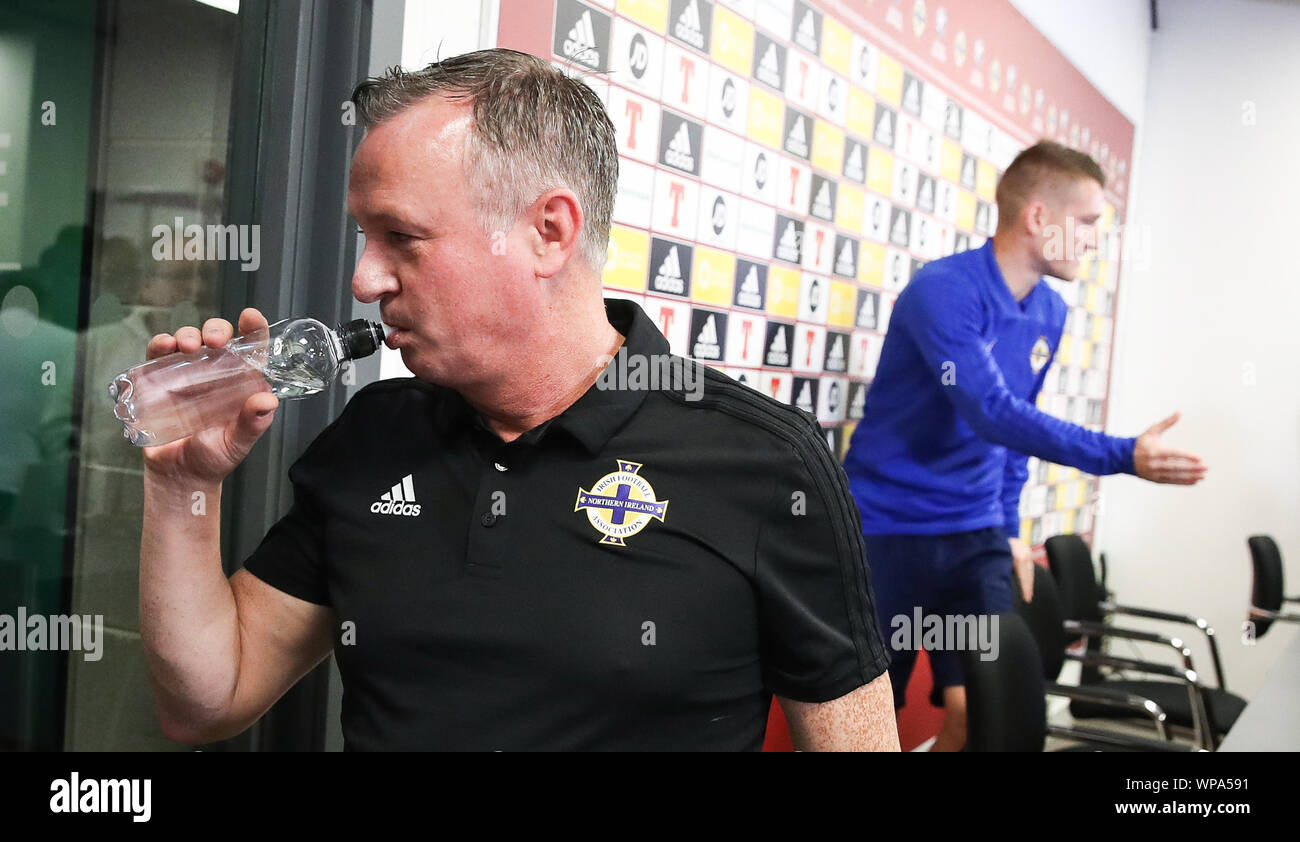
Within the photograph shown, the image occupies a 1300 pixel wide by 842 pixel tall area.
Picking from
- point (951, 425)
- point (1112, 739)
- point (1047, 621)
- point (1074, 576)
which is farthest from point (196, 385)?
point (1074, 576)

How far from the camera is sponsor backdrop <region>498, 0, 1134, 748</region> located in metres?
2.03

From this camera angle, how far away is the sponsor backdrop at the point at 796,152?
2031 millimetres

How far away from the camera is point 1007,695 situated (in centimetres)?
225

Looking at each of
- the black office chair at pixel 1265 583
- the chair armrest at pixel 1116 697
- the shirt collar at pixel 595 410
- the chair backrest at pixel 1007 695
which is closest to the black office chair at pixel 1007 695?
the chair backrest at pixel 1007 695

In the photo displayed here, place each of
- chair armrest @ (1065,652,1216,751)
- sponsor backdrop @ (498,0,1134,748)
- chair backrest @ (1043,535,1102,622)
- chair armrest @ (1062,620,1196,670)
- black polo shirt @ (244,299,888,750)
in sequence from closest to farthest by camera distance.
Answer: black polo shirt @ (244,299,888,750)
sponsor backdrop @ (498,0,1134,748)
chair armrest @ (1065,652,1216,751)
chair armrest @ (1062,620,1196,670)
chair backrest @ (1043,535,1102,622)

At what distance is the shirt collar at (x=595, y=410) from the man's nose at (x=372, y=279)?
7.1 inches

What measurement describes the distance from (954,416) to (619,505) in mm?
1776

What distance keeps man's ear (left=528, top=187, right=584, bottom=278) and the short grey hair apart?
16 mm

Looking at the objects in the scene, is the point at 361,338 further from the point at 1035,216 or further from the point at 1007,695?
the point at 1035,216

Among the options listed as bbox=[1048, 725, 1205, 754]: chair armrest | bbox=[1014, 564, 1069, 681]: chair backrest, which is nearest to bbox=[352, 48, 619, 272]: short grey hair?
bbox=[1048, 725, 1205, 754]: chair armrest

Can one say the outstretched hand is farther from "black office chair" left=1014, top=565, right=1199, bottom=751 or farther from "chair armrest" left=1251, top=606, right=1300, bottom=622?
"chair armrest" left=1251, top=606, right=1300, bottom=622
